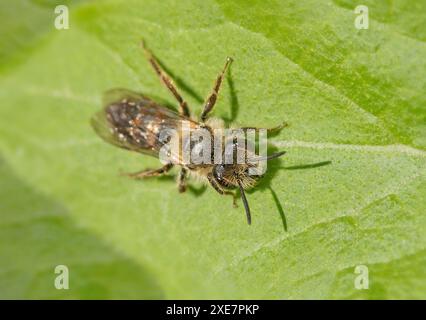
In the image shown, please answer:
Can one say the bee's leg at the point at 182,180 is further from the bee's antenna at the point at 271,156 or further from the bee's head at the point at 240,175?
the bee's antenna at the point at 271,156

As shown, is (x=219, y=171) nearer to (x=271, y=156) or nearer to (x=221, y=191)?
(x=221, y=191)

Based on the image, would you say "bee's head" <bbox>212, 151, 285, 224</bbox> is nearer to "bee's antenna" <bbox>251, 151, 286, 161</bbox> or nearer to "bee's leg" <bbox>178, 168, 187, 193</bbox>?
"bee's antenna" <bbox>251, 151, 286, 161</bbox>

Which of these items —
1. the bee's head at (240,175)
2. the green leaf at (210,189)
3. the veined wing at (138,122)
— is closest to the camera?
the green leaf at (210,189)

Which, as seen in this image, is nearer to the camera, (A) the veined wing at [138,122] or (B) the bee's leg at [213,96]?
(B) the bee's leg at [213,96]

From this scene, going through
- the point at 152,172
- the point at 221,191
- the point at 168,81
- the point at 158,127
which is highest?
the point at 168,81

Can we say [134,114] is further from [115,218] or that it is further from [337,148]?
[337,148]

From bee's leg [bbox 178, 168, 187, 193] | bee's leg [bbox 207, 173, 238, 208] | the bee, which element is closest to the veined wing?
the bee

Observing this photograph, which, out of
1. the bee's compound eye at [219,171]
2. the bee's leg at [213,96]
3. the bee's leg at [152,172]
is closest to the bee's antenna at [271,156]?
the bee's compound eye at [219,171]

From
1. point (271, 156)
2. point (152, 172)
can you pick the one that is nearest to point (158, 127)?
point (152, 172)
